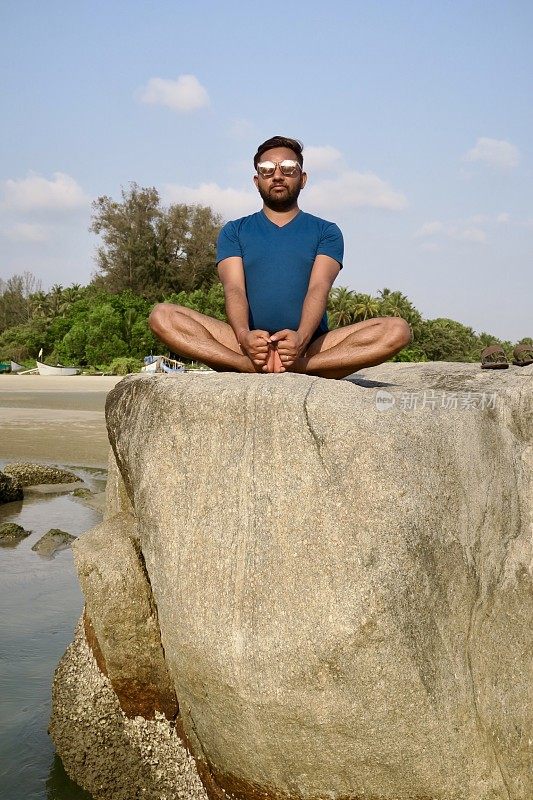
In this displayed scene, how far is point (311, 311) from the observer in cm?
416

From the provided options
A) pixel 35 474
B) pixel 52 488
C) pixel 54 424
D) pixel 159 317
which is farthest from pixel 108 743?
pixel 54 424

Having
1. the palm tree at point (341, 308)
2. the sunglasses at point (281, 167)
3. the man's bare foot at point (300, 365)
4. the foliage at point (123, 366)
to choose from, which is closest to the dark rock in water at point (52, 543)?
the man's bare foot at point (300, 365)

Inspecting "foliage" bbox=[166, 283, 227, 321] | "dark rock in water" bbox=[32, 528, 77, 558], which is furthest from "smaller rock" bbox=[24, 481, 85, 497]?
"foliage" bbox=[166, 283, 227, 321]

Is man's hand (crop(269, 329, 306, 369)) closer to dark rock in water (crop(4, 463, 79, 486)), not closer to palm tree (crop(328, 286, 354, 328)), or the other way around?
dark rock in water (crop(4, 463, 79, 486))

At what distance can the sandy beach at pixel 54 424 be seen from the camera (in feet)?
51.8

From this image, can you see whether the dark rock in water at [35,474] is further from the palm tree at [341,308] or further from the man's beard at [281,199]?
the palm tree at [341,308]

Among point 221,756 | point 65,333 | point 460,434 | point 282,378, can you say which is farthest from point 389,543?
point 65,333

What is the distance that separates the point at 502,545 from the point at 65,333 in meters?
45.1

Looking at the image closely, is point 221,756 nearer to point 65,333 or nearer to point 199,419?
point 199,419

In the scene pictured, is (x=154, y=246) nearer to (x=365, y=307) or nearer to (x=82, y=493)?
(x=365, y=307)

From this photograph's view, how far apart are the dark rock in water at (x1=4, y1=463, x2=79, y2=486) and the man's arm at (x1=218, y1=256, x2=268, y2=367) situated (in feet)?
29.3

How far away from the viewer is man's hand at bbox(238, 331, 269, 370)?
3.96 m

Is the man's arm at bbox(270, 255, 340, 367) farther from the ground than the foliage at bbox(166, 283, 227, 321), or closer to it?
closer to it

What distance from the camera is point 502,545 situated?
3660 mm
